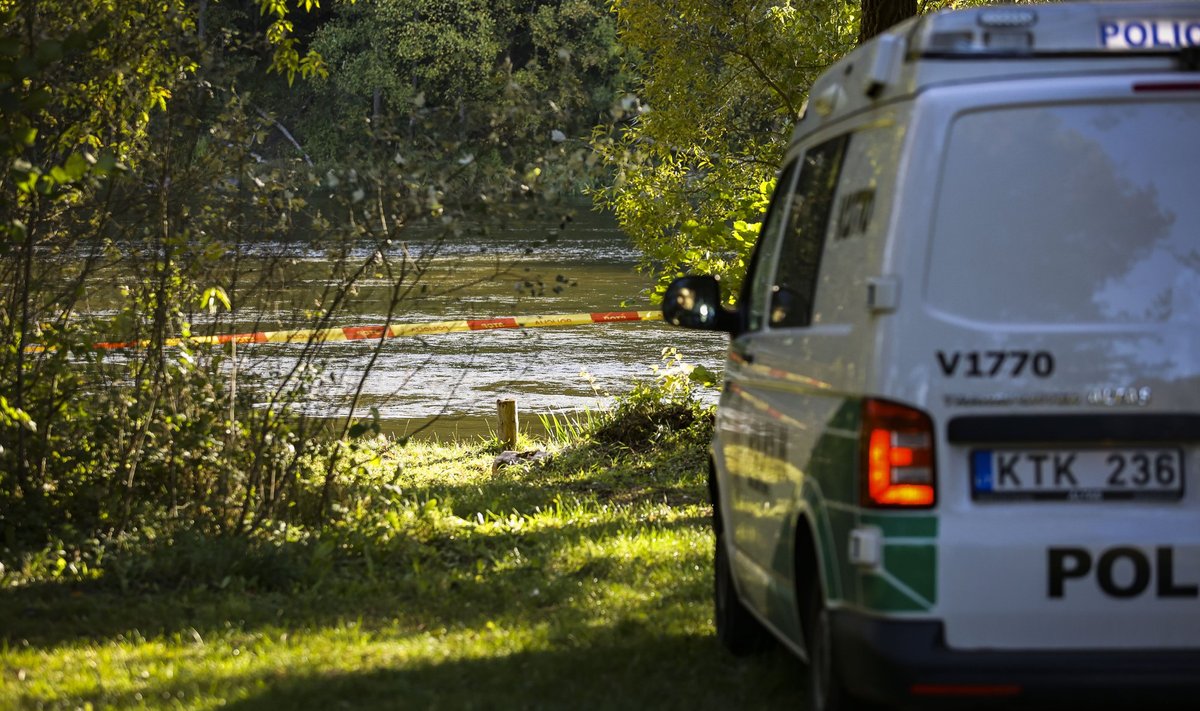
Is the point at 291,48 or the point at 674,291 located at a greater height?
the point at 291,48

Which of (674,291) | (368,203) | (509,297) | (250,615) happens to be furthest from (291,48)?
(509,297)

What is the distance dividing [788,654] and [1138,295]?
2725 mm

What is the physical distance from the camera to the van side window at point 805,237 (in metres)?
5.34

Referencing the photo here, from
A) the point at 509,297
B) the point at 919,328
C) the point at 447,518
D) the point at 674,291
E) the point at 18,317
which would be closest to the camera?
the point at 919,328

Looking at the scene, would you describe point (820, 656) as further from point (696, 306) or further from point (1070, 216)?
point (696, 306)

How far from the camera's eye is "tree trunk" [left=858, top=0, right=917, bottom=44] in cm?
1117

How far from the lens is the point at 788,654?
6.79 meters

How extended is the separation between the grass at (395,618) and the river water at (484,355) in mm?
1133

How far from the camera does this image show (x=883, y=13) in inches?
441

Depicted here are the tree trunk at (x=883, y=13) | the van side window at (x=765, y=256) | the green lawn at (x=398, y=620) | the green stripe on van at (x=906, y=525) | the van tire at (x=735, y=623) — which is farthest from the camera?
the tree trunk at (x=883, y=13)

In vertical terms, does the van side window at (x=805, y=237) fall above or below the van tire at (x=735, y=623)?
above

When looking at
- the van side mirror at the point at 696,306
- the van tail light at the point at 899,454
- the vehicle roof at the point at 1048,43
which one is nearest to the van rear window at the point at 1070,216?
the vehicle roof at the point at 1048,43

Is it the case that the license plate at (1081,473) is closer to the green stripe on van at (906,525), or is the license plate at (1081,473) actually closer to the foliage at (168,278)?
the green stripe on van at (906,525)

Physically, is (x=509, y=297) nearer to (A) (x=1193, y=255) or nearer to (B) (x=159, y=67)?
(B) (x=159, y=67)
